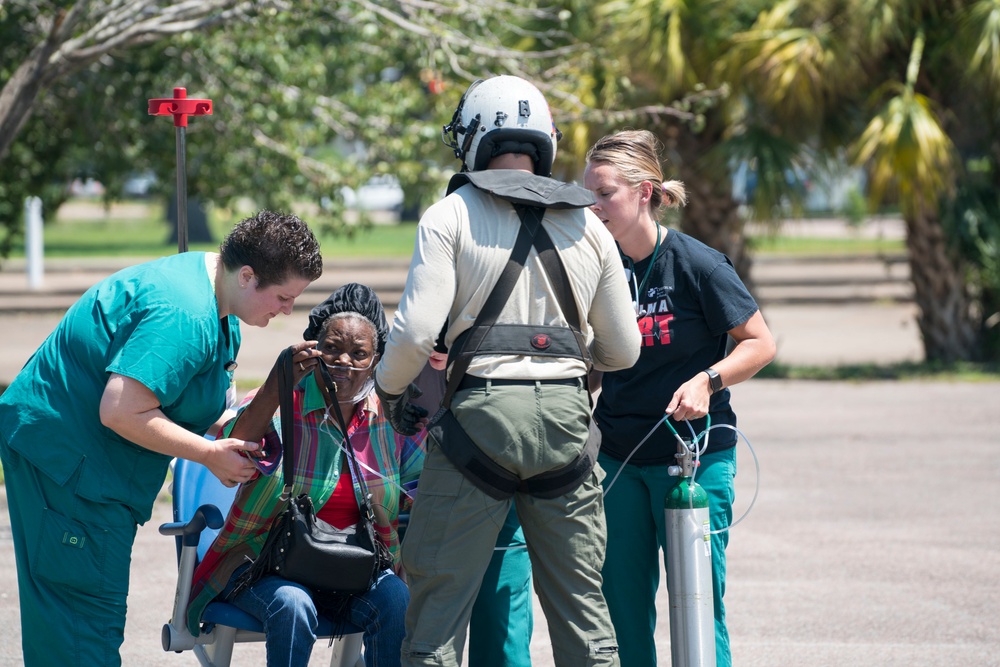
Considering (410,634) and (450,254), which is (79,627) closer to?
(410,634)

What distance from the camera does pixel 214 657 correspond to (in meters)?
3.65

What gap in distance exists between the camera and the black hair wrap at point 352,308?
3699 millimetres

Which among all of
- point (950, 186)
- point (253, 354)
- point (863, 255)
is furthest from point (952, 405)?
point (863, 255)

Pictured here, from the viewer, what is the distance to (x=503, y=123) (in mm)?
2982

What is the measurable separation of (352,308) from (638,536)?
1.11 m

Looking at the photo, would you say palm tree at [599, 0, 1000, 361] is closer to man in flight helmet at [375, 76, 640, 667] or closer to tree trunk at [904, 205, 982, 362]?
tree trunk at [904, 205, 982, 362]


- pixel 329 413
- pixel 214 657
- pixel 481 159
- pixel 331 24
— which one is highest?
pixel 331 24

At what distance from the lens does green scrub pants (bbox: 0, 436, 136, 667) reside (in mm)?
3225

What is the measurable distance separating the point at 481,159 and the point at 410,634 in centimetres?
118

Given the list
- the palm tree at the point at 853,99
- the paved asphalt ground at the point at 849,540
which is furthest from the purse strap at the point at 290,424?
the palm tree at the point at 853,99

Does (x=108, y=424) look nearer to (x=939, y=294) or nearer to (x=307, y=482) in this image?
(x=307, y=482)

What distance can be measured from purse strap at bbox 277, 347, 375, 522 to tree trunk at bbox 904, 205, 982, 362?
392 inches

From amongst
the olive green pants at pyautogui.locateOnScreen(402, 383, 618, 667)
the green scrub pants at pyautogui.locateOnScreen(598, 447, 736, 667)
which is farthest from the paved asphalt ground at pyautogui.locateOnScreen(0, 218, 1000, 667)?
the olive green pants at pyautogui.locateOnScreen(402, 383, 618, 667)

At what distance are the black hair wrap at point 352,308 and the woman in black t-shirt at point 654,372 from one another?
679 mm
